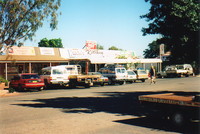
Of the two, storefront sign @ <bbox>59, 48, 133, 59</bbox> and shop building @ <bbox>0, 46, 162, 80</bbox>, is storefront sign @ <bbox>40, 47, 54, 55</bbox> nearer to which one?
shop building @ <bbox>0, 46, 162, 80</bbox>

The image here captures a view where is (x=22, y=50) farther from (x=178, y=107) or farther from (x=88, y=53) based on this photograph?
(x=178, y=107)

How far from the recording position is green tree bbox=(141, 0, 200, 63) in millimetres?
8266

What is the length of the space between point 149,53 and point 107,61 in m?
52.4

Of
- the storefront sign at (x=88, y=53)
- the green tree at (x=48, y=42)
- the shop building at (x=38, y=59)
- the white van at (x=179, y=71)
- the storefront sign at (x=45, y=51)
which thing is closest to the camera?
the shop building at (x=38, y=59)

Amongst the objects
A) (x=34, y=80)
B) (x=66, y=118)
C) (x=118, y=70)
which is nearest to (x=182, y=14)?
(x=66, y=118)

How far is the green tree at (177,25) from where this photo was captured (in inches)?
325

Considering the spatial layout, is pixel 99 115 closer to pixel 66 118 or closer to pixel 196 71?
pixel 66 118

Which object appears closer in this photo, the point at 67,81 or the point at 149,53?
the point at 67,81

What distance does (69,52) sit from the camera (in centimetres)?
3534

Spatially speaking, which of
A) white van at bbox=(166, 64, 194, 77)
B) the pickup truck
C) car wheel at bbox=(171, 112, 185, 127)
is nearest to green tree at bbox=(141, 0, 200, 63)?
the pickup truck

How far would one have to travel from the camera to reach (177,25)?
29.1 feet

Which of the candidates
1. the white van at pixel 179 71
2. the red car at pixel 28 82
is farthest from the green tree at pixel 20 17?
the white van at pixel 179 71

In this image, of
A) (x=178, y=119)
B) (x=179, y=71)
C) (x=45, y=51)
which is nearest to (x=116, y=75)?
(x=45, y=51)

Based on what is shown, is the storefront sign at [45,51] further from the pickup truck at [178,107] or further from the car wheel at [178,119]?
the car wheel at [178,119]
